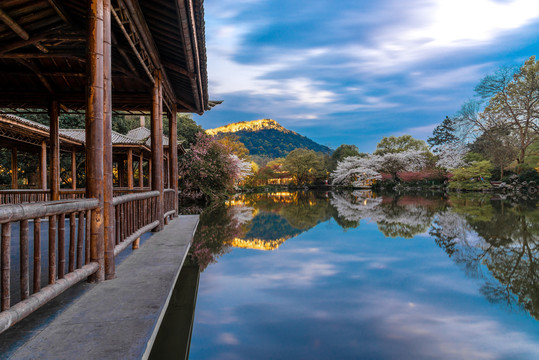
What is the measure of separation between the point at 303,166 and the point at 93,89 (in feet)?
126

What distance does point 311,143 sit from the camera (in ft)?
502

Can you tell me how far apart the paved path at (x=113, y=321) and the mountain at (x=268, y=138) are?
118730 mm

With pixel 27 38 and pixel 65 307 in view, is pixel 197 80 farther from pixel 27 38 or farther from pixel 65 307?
pixel 65 307

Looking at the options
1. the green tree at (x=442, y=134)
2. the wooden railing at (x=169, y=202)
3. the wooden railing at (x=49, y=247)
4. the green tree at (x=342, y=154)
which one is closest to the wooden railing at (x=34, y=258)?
the wooden railing at (x=49, y=247)

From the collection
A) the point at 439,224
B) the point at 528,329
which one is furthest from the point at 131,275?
the point at 439,224

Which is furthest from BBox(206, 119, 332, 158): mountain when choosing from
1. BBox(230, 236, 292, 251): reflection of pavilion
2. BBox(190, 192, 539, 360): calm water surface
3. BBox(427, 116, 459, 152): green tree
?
BBox(190, 192, 539, 360): calm water surface

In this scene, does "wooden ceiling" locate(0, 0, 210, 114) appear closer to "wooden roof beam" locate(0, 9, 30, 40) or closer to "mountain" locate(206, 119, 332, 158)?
"wooden roof beam" locate(0, 9, 30, 40)

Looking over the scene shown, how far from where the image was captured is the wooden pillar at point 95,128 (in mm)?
2975

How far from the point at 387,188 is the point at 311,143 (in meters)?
119

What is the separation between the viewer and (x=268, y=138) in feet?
455

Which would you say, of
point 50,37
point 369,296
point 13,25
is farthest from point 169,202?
point 369,296

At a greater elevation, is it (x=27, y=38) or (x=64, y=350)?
(x=27, y=38)

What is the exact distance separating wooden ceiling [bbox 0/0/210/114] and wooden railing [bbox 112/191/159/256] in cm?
198

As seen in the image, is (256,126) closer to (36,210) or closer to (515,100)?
(515,100)
